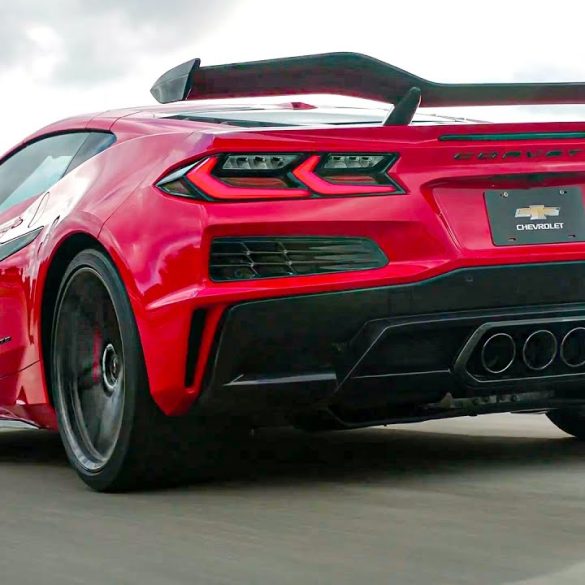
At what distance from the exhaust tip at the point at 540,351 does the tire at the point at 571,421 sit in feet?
4.69

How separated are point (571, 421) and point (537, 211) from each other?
165cm

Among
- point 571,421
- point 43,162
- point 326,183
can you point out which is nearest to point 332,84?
point 326,183

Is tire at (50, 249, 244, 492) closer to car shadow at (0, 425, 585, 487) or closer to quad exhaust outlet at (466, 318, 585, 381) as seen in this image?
car shadow at (0, 425, 585, 487)

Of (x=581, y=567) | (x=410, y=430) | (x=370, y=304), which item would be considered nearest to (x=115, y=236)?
(x=370, y=304)

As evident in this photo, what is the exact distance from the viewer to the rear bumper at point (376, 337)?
13.7ft

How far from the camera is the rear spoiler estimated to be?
4.42 meters

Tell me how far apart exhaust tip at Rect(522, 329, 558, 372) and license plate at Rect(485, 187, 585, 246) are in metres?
0.28

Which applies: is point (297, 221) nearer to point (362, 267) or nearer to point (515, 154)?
point (362, 267)

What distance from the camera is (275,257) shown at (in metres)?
4.18

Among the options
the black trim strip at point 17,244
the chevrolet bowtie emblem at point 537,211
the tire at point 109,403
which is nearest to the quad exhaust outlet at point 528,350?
the chevrolet bowtie emblem at point 537,211

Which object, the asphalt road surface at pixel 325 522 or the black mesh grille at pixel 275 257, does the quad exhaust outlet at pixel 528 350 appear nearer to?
the asphalt road surface at pixel 325 522

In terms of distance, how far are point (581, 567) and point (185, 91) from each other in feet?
6.38

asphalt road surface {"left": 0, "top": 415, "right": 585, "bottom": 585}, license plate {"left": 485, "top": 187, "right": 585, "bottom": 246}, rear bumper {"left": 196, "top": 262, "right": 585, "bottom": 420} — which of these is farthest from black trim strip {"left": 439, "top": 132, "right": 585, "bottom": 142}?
asphalt road surface {"left": 0, "top": 415, "right": 585, "bottom": 585}

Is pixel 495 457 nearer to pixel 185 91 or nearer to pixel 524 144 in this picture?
pixel 524 144
